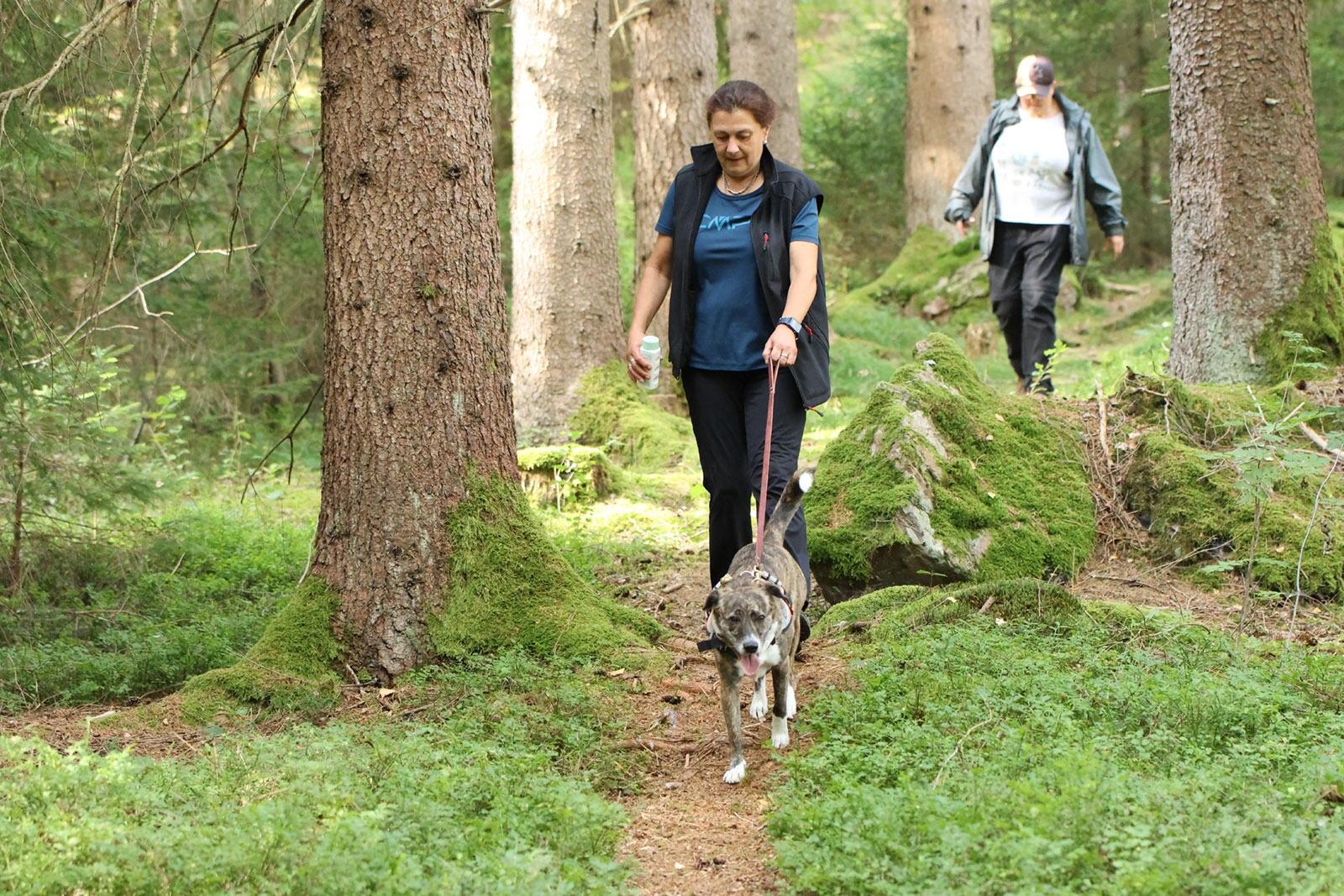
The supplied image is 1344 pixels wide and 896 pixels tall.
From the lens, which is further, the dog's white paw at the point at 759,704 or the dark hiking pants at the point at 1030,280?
the dark hiking pants at the point at 1030,280

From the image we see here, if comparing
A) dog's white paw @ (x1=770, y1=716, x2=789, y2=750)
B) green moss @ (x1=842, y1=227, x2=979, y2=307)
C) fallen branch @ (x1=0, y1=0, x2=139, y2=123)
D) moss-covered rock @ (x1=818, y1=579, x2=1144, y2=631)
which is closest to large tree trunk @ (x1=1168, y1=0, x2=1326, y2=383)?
moss-covered rock @ (x1=818, y1=579, x2=1144, y2=631)

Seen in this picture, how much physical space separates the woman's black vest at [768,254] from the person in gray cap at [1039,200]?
12.7ft

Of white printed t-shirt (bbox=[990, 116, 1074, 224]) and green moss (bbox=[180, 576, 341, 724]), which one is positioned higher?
white printed t-shirt (bbox=[990, 116, 1074, 224])

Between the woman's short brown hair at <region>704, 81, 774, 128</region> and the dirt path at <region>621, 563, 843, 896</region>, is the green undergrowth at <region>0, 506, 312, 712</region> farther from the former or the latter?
the woman's short brown hair at <region>704, 81, 774, 128</region>

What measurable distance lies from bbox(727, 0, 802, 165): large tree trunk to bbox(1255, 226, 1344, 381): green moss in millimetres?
9069

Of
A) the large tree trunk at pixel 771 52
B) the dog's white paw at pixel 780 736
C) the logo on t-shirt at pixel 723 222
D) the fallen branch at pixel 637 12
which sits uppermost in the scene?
the large tree trunk at pixel 771 52

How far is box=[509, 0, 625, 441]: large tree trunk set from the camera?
31.9 feet

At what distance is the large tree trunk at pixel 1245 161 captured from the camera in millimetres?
7145

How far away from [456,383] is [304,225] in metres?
7.83

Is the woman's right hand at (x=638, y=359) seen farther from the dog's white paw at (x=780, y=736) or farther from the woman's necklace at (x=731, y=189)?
the dog's white paw at (x=780, y=736)

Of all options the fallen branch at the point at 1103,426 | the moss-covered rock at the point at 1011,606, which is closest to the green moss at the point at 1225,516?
the fallen branch at the point at 1103,426

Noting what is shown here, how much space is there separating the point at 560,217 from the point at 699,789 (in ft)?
21.9

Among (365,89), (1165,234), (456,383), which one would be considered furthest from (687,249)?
(1165,234)

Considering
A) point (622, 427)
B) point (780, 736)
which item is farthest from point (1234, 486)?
point (622, 427)
